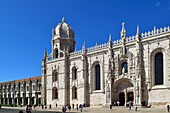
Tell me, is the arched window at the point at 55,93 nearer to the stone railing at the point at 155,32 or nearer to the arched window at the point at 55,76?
the arched window at the point at 55,76

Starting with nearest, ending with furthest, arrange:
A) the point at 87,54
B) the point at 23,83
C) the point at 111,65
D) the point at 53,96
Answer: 1. the point at 111,65
2. the point at 87,54
3. the point at 53,96
4. the point at 23,83

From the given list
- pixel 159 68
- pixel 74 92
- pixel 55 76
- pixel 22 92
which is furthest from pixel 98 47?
pixel 22 92

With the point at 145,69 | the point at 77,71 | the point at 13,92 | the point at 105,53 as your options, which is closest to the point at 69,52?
the point at 77,71

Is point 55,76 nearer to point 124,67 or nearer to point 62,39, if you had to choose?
point 62,39

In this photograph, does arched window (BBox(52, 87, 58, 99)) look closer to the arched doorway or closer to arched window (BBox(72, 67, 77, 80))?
arched window (BBox(72, 67, 77, 80))

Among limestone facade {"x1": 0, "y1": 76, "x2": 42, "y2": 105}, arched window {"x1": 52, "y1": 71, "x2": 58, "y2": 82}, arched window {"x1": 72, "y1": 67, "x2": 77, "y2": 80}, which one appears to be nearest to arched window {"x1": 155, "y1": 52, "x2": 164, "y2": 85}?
arched window {"x1": 72, "y1": 67, "x2": 77, "y2": 80}

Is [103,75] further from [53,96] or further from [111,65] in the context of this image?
[53,96]

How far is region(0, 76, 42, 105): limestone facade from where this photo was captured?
267 ft

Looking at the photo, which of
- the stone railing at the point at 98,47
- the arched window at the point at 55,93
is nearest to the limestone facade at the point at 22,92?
the arched window at the point at 55,93

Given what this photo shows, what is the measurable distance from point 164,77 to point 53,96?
29.1 meters

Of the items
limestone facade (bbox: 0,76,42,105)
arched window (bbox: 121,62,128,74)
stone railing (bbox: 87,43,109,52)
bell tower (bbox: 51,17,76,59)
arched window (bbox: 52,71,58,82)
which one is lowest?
limestone facade (bbox: 0,76,42,105)

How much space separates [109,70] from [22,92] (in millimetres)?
42229

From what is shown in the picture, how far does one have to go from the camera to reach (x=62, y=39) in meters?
68.1

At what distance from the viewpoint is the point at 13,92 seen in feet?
299
